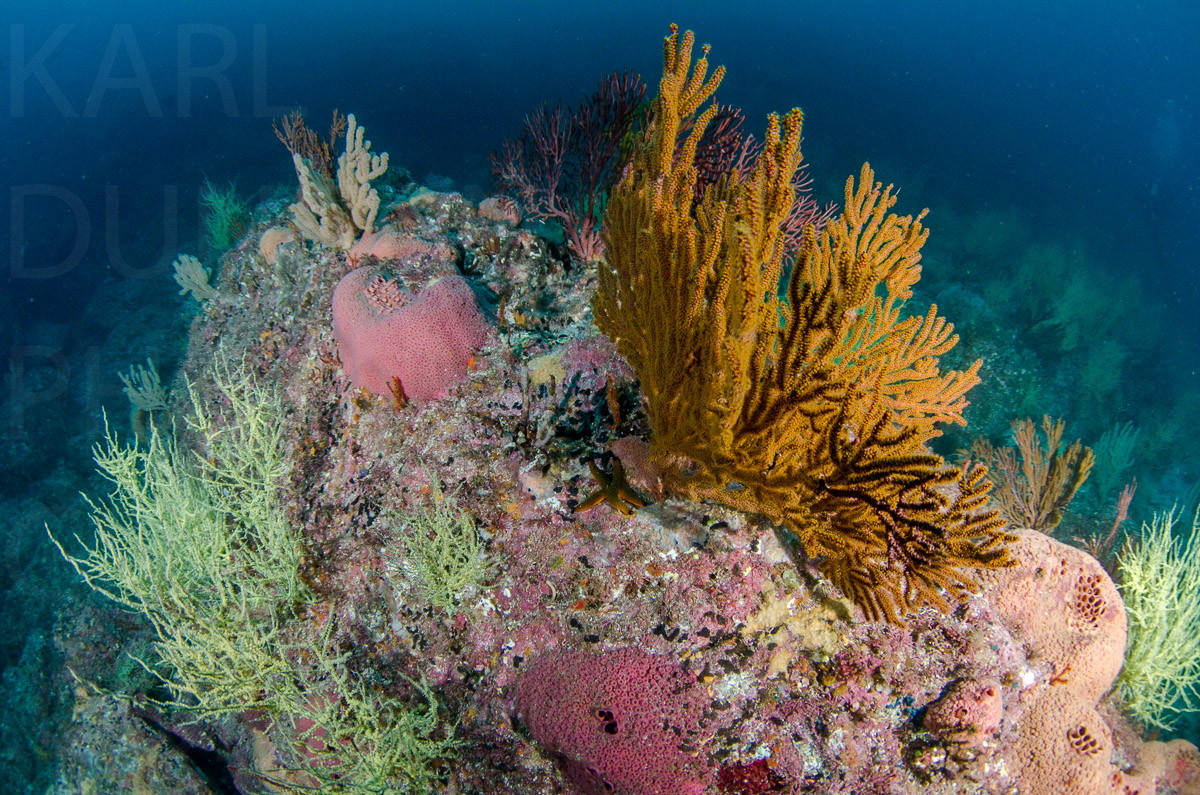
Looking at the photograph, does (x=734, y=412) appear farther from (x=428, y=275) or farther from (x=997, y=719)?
(x=428, y=275)

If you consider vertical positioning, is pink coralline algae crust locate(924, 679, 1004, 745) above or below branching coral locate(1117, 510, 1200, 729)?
above

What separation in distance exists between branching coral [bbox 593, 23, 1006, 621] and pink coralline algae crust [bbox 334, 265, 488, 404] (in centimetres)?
165

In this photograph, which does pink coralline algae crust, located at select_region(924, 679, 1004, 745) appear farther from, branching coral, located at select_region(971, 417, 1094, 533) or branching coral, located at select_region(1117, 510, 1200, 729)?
branching coral, located at select_region(971, 417, 1094, 533)

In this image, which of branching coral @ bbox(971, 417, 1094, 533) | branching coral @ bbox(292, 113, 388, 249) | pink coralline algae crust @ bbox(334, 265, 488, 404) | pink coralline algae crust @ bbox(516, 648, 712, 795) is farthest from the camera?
branching coral @ bbox(971, 417, 1094, 533)

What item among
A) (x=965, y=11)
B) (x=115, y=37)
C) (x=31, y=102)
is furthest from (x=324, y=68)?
(x=965, y=11)

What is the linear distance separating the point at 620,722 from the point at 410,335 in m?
2.96

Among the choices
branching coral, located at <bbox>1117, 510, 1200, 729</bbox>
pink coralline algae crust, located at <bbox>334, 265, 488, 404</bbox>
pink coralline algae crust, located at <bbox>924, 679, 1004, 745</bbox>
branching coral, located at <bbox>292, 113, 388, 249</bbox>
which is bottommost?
branching coral, located at <bbox>1117, 510, 1200, 729</bbox>

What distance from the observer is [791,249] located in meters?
6.51

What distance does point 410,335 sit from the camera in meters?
3.90

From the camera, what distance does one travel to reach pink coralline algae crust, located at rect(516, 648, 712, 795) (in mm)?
2455

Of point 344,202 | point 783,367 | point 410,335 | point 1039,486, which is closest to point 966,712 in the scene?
point 783,367

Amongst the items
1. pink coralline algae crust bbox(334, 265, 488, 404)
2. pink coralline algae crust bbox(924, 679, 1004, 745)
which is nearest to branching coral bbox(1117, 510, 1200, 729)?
pink coralline algae crust bbox(924, 679, 1004, 745)

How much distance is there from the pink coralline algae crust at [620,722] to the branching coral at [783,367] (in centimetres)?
96

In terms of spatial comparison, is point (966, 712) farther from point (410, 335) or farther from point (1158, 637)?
point (410, 335)
